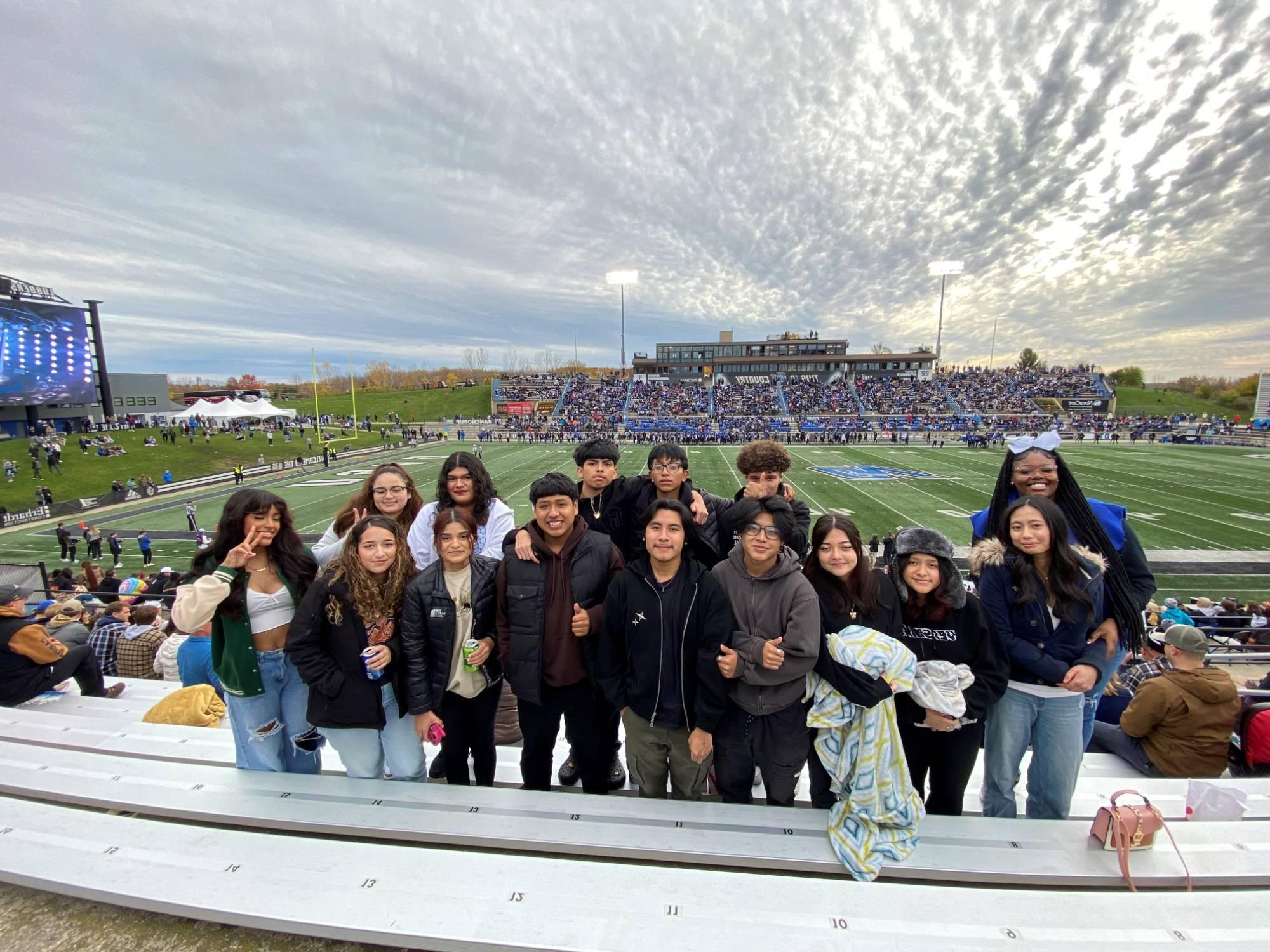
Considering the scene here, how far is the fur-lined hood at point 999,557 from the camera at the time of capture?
107 inches

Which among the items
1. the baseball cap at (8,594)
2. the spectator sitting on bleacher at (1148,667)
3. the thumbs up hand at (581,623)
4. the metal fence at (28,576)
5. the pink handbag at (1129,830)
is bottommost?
the metal fence at (28,576)

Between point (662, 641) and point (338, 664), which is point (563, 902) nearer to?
point (662, 641)

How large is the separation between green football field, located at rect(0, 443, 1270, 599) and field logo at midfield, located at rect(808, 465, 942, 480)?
17cm

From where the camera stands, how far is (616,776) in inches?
129

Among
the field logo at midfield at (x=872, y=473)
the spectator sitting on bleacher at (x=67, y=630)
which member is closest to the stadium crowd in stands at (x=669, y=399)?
the field logo at midfield at (x=872, y=473)

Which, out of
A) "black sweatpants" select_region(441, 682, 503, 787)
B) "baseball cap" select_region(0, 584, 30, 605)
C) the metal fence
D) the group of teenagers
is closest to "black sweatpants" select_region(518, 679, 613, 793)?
→ the group of teenagers

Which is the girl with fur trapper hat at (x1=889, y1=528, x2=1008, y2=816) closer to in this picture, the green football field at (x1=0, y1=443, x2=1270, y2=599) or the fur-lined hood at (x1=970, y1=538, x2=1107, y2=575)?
the fur-lined hood at (x1=970, y1=538, x2=1107, y2=575)

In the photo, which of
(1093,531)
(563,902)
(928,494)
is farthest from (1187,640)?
(928,494)

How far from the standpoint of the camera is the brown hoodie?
306 cm

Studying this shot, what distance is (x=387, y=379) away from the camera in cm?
12275

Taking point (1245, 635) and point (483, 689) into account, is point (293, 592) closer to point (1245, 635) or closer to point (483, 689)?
point (483, 689)

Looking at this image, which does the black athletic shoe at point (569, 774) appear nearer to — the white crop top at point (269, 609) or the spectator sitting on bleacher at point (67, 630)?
the white crop top at point (269, 609)

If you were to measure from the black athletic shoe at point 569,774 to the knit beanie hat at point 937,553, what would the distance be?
2.18 m

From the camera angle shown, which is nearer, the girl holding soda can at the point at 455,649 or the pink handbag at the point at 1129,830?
the pink handbag at the point at 1129,830
